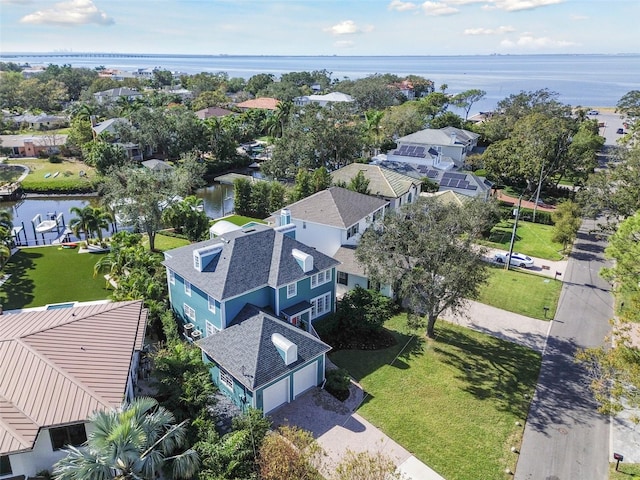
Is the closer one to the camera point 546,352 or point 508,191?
point 546,352

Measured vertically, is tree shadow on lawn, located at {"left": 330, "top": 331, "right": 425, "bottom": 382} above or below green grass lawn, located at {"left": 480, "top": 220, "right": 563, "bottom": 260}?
below

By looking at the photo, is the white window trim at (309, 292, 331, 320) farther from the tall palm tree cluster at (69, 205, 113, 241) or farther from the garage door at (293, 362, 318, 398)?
the tall palm tree cluster at (69, 205, 113, 241)

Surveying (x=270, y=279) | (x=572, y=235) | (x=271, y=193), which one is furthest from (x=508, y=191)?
(x=270, y=279)

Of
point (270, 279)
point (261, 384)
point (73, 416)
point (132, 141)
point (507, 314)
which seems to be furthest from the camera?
point (132, 141)

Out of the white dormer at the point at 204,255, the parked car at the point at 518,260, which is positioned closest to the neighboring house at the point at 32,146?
the white dormer at the point at 204,255

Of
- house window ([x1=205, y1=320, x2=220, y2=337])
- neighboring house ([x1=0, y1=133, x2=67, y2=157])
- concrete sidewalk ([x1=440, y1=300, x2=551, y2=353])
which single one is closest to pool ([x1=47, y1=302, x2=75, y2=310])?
house window ([x1=205, y1=320, x2=220, y2=337])

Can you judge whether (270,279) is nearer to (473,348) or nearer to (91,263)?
(473,348)

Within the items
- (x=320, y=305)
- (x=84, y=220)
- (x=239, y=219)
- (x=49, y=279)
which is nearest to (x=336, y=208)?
(x=320, y=305)
